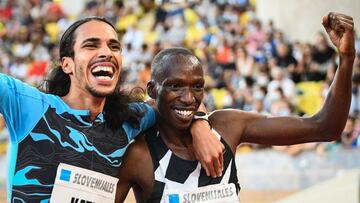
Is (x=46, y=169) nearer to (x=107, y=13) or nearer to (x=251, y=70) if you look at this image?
(x=251, y=70)

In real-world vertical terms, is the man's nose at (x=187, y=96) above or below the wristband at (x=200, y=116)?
above

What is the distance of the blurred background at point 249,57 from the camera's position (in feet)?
27.4

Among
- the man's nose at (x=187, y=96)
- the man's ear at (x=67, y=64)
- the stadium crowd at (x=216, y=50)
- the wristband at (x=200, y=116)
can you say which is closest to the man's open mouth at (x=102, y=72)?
the man's ear at (x=67, y=64)

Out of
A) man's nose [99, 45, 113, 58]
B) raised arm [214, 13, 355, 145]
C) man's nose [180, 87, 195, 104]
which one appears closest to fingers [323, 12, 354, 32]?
raised arm [214, 13, 355, 145]

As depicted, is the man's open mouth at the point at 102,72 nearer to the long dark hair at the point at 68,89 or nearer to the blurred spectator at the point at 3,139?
the long dark hair at the point at 68,89

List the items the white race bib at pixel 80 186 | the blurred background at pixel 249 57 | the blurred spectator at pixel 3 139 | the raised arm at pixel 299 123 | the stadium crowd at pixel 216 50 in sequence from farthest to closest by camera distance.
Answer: the stadium crowd at pixel 216 50 < the blurred spectator at pixel 3 139 < the blurred background at pixel 249 57 < the raised arm at pixel 299 123 < the white race bib at pixel 80 186

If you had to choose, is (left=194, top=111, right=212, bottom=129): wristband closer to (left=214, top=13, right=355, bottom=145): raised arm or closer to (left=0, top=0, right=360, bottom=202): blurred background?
(left=214, top=13, right=355, bottom=145): raised arm

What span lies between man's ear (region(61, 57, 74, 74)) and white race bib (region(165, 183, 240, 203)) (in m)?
0.77

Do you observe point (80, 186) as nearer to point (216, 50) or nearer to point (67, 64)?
point (67, 64)

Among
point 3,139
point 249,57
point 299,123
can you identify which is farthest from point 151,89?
point 249,57

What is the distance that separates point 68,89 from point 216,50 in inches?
344

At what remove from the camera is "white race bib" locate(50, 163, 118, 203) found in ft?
10.7

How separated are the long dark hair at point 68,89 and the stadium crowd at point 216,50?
5010mm

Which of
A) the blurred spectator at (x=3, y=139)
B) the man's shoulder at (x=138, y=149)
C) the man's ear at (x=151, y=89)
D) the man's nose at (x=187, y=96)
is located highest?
the man's ear at (x=151, y=89)
